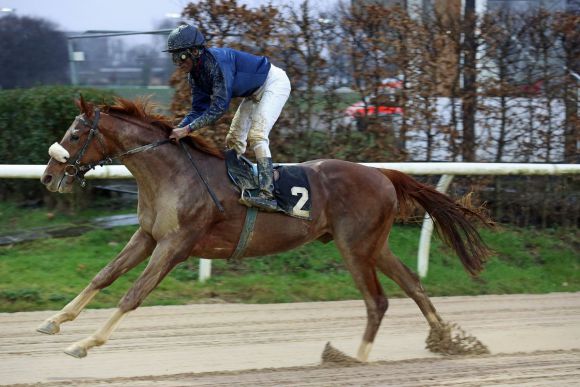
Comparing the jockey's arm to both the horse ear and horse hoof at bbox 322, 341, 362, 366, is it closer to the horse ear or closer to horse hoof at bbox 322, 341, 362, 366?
the horse ear

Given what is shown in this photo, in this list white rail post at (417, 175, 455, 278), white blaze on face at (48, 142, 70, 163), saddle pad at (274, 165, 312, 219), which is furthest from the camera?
white rail post at (417, 175, 455, 278)

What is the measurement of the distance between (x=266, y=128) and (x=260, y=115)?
0.32 ft

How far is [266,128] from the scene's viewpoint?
20.2ft

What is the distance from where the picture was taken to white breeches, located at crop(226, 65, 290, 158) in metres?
6.11

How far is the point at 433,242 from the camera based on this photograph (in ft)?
30.3

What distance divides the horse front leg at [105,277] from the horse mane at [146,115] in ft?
2.29

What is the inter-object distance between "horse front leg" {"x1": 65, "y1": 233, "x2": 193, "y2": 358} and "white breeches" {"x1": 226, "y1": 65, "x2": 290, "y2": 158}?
88 centimetres

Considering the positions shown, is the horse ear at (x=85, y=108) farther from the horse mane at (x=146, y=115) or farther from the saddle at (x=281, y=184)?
the saddle at (x=281, y=184)

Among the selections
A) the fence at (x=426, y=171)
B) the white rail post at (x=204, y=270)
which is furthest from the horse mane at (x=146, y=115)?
the white rail post at (x=204, y=270)

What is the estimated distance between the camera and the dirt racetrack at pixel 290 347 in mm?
5281

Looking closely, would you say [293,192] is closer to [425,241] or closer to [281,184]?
[281,184]

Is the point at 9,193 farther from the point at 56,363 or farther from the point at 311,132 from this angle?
the point at 56,363

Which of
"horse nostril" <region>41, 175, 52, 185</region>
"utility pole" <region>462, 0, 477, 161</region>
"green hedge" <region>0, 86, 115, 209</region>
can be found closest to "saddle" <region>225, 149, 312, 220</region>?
"horse nostril" <region>41, 175, 52, 185</region>

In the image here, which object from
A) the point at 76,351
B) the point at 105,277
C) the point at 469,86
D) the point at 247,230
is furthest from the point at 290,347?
the point at 469,86
